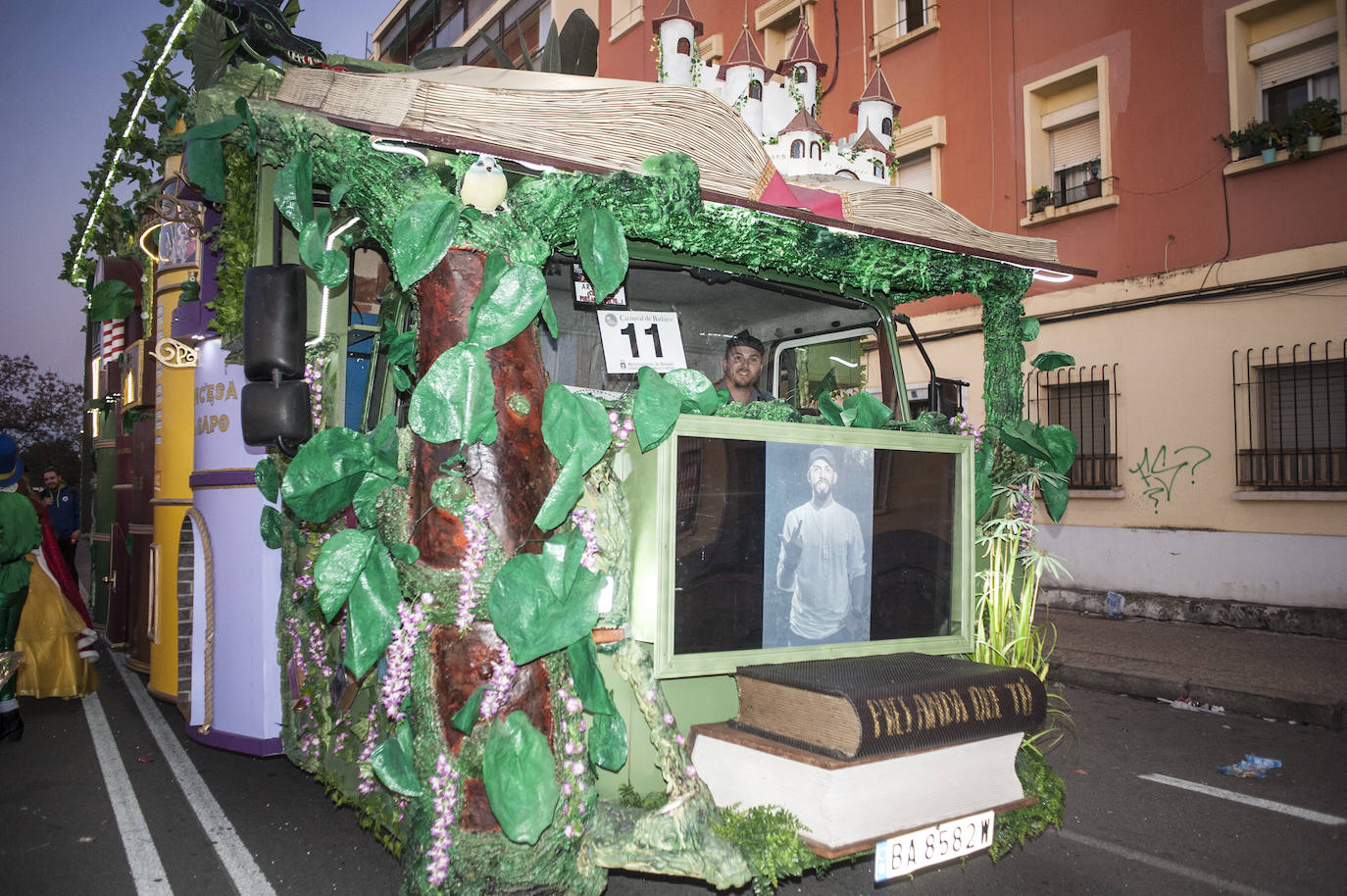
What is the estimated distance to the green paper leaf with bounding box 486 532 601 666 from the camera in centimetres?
246

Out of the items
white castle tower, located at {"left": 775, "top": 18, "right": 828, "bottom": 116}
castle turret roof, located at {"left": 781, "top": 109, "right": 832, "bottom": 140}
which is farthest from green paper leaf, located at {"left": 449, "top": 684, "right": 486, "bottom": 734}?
white castle tower, located at {"left": 775, "top": 18, "right": 828, "bottom": 116}

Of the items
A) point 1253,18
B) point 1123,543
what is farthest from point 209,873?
point 1253,18

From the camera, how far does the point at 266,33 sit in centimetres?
351

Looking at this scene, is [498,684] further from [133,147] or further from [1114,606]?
[1114,606]

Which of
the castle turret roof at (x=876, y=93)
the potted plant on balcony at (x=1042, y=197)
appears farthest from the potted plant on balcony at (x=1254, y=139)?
the castle turret roof at (x=876, y=93)

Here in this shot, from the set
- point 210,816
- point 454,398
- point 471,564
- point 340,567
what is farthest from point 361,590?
point 210,816

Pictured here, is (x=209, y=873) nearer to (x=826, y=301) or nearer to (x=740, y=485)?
(x=740, y=485)

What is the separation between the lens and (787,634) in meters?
3.16

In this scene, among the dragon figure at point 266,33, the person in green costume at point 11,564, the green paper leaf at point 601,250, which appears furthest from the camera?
the person in green costume at point 11,564

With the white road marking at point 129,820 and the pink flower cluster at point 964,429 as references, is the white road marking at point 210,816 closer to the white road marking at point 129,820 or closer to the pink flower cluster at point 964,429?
the white road marking at point 129,820

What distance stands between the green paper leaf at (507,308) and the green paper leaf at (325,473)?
0.59 metres

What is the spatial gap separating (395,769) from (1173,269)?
11.2 metres

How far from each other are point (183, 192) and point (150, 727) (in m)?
3.77

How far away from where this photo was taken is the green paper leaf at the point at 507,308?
2600mm
